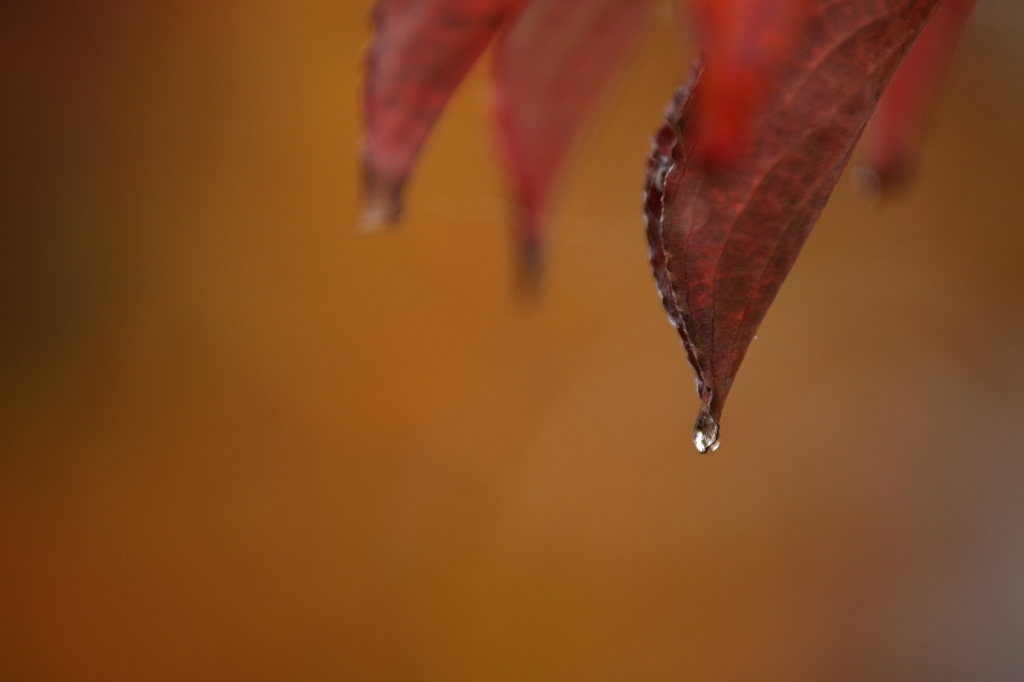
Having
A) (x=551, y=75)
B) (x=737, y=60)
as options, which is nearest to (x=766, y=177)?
(x=737, y=60)

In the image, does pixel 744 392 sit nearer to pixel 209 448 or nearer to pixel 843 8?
pixel 209 448

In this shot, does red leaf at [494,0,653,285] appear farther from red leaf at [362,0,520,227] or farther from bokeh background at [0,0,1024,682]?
bokeh background at [0,0,1024,682]

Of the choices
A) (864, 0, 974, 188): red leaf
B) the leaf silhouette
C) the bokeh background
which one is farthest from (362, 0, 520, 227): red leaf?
the bokeh background

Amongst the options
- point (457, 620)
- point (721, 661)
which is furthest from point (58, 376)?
point (721, 661)

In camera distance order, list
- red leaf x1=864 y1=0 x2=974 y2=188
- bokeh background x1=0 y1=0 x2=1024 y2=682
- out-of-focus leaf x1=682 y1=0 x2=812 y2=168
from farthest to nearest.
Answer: bokeh background x1=0 y1=0 x2=1024 y2=682 → red leaf x1=864 y1=0 x2=974 y2=188 → out-of-focus leaf x1=682 y1=0 x2=812 y2=168

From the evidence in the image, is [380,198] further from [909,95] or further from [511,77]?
[909,95]

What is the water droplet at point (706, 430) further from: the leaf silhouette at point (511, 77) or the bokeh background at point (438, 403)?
the bokeh background at point (438, 403)
